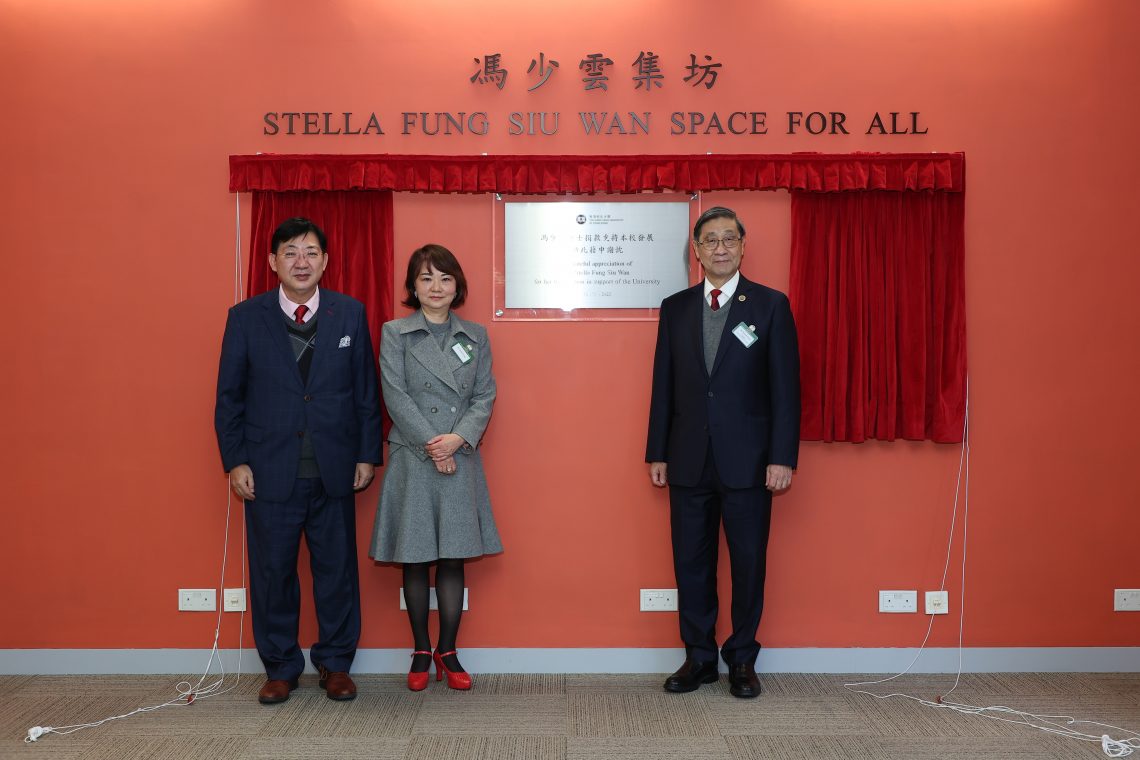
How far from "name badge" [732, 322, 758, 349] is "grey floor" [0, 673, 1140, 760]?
54.2 inches

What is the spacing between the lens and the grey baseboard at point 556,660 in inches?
140

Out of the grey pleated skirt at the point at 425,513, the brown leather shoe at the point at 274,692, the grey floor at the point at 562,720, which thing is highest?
the grey pleated skirt at the point at 425,513

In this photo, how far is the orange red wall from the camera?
11.5 feet

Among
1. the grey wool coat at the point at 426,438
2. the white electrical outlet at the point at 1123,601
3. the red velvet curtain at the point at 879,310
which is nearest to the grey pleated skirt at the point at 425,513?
the grey wool coat at the point at 426,438

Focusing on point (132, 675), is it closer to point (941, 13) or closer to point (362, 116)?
point (362, 116)

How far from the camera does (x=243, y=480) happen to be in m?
3.23

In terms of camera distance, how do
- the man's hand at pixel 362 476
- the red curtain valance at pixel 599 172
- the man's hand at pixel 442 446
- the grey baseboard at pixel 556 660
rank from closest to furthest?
the man's hand at pixel 442 446, the man's hand at pixel 362 476, the red curtain valance at pixel 599 172, the grey baseboard at pixel 556 660

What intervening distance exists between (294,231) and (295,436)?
0.78 m

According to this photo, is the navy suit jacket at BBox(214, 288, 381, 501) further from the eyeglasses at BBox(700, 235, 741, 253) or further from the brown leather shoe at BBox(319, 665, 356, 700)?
the eyeglasses at BBox(700, 235, 741, 253)

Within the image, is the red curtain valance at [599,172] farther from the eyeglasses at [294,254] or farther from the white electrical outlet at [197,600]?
the white electrical outlet at [197,600]

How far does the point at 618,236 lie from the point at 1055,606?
95.3 inches

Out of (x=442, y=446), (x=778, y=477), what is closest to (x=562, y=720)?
(x=442, y=446)

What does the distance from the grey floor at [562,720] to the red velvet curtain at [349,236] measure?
1.45 m

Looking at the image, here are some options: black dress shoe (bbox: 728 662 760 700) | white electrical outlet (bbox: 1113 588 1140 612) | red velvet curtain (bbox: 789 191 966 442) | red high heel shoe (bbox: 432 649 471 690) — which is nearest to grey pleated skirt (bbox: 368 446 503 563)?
red high heel shoe (bbox: 432 649 471 690)
